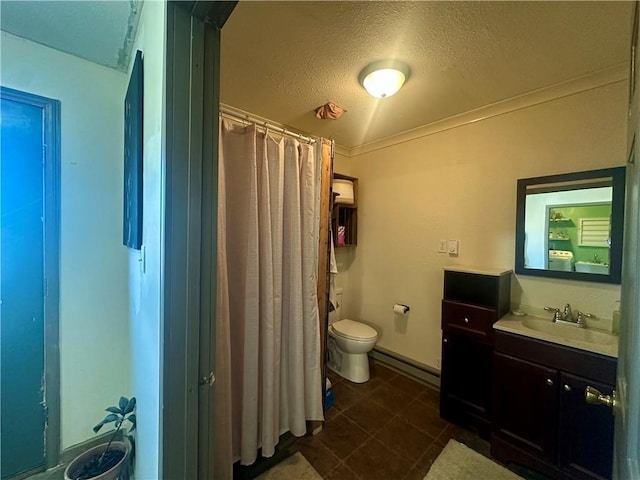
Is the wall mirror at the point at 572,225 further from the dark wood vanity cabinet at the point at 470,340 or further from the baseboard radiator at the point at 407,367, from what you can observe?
the baseboard radiator at the point at 407,367

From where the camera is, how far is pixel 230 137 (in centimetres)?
138

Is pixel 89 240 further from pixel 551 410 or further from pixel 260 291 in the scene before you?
pixel 551 410

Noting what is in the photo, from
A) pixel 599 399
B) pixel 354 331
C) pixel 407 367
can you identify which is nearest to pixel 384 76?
pixel 599 399

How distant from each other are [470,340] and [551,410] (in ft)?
1.69

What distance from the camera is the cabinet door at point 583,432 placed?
1220 mm

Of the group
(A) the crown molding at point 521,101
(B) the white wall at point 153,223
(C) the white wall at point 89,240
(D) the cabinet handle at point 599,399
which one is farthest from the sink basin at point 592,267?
(C) the white wall at point 89,240

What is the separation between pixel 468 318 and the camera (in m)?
1.80

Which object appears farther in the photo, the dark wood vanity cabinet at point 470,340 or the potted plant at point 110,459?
the dark wood vanity cabinet at point 470,340

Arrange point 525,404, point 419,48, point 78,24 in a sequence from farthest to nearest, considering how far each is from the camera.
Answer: point 525,404
point 419,48
point 78,24

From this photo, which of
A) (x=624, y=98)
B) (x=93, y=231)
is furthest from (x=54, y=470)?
(x=624, y=98)

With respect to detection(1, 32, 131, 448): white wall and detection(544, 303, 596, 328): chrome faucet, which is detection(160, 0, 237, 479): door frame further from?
detection(544, 303, 596, 328): chrome faucet

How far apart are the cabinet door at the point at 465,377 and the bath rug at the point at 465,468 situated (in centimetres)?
26

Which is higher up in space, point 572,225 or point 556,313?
point 572,225

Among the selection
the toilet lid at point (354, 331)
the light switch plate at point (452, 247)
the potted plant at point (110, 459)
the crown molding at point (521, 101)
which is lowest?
the potted plant at point (110, 459)
